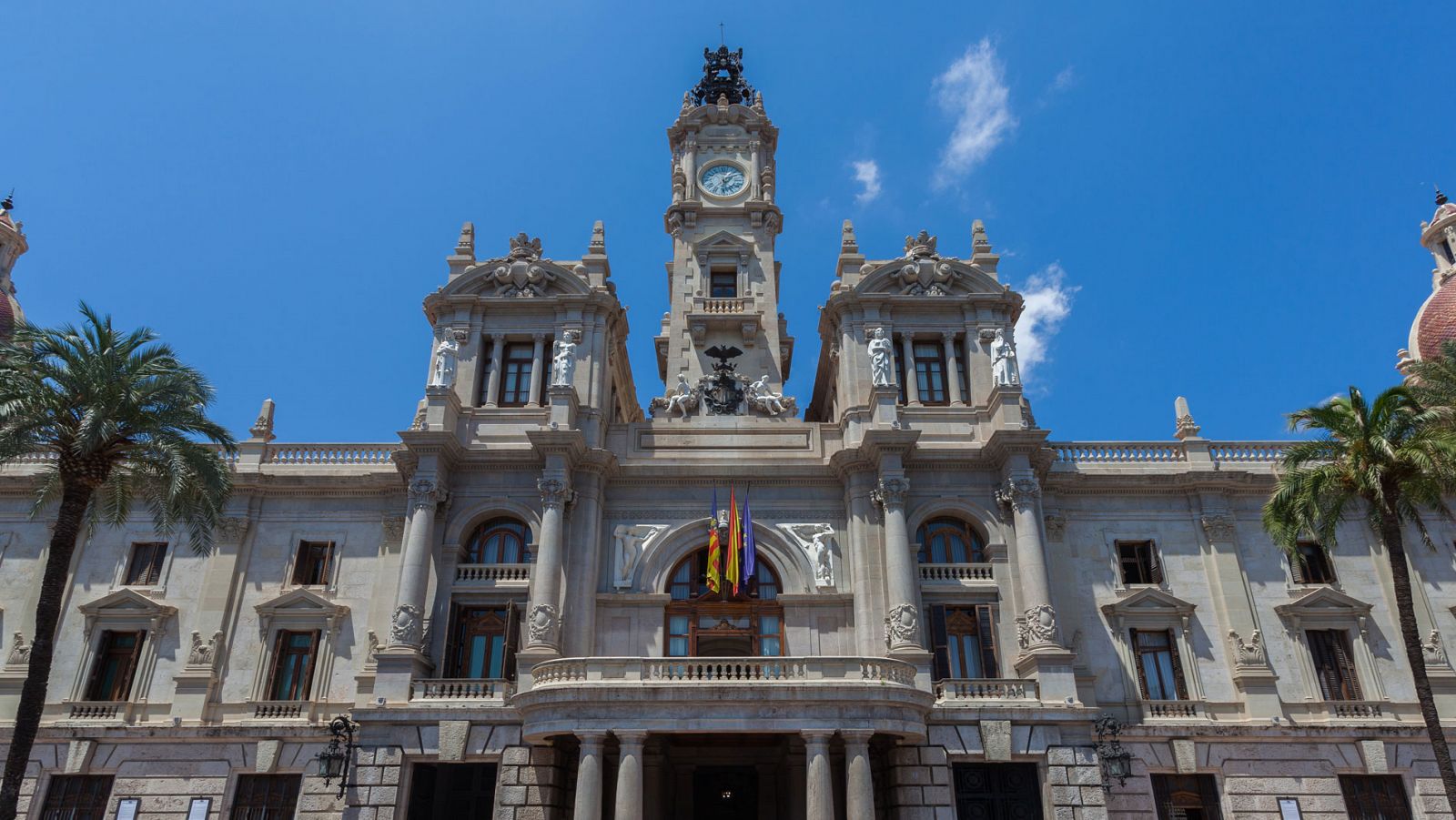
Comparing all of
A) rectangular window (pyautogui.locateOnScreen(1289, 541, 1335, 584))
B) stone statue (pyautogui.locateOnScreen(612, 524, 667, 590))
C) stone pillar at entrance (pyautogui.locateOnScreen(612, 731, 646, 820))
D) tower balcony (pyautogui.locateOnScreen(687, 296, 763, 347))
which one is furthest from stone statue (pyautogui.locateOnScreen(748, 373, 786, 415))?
rectangular window (pyautogui.locateOnScreen(1289, 541, 1335, 584))

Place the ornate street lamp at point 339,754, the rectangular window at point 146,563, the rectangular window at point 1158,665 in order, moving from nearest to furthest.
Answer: the ornate street lamp at point 339,754, the rectangular window at point 1158,665, the rectangular window at point 146,563

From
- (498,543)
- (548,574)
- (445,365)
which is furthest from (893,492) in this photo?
(445,365)

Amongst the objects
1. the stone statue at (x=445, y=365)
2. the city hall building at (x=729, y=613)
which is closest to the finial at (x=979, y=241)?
the city hall building at (x=729, y=613)

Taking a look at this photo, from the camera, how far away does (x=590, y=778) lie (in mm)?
24234

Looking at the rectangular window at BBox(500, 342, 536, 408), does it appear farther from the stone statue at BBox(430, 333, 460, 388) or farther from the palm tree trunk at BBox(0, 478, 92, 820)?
the palm tree trunk at BBox(0, 478, 92, 820)

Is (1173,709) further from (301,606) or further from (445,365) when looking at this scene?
(301,606)

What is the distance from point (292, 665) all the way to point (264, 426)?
30.2 ft

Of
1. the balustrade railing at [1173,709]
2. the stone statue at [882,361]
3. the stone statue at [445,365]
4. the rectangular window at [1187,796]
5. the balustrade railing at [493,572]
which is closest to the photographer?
the rectangular window at [1187,796]

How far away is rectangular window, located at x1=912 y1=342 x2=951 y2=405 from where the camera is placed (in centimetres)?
3488

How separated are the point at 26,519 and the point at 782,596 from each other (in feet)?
87.2

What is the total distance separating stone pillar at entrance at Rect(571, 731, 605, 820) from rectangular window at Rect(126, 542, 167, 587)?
17561mm

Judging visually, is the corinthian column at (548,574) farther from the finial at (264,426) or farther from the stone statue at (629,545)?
the finial at (264,426)

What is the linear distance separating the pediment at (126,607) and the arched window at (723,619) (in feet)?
55.0

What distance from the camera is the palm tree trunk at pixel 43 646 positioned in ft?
66.0
